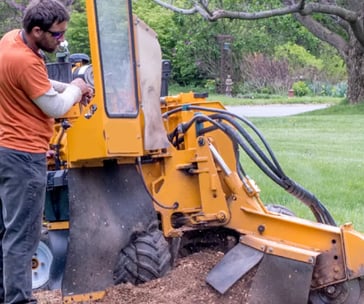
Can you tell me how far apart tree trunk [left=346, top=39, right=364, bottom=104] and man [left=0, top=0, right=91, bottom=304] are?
2251 cm

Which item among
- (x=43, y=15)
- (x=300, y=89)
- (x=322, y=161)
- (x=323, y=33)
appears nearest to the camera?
(x=43, y=15)

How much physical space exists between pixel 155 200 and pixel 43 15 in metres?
1.68

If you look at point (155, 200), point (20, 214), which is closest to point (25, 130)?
point (20, 214)

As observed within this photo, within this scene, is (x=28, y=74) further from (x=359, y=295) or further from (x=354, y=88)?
(x=354, y=88)

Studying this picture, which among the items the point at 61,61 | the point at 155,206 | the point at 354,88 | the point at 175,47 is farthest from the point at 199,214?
the point at 175,47

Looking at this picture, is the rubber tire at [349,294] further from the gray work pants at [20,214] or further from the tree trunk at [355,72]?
the tree trunk at [355,72]

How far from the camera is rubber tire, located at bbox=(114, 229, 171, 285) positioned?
19.2ft

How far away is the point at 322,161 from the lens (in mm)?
13578

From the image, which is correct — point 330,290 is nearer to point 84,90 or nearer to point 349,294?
point 349,294

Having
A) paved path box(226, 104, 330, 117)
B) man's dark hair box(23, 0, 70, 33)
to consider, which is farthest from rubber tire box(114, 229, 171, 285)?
paved path box(226, 104, 330, 117)

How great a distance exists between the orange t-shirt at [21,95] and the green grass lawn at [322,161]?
416 centimetres

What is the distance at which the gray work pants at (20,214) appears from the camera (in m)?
4.97

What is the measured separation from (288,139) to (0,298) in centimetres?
1285

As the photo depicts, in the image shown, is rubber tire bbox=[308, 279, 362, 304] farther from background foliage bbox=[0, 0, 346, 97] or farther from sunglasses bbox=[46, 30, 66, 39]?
background foliage bbox=[0, 0, 346, 97]
